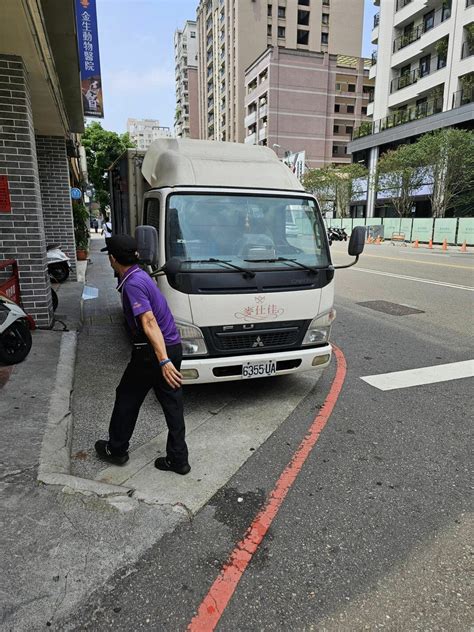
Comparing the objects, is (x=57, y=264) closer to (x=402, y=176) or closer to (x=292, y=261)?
(x=292, y=261)

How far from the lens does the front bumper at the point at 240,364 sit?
409 cm

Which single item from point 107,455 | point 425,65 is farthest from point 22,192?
point 425,65

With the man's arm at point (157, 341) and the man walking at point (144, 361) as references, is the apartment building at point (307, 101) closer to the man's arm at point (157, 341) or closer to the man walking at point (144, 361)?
the man walking at point (144, 361)

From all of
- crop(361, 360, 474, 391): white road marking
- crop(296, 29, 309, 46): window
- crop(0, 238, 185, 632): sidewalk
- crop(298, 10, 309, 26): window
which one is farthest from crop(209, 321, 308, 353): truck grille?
crop(298, 10, 309, 26): window

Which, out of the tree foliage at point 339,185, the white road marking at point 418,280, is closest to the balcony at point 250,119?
the tree foliage at point 339,185

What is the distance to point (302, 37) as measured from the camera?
71.9m

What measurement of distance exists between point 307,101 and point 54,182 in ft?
198

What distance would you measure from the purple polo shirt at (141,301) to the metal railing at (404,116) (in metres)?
Result: 36.8

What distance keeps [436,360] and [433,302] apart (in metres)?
4.27

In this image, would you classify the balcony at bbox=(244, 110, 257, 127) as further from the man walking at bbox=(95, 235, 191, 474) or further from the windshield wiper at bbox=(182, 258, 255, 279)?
the man walking at bbox=(95, 235, 191, 474)

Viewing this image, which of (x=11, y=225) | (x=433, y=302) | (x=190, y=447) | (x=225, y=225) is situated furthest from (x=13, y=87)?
(x=433, y=302)

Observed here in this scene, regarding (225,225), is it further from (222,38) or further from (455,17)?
(222,38)

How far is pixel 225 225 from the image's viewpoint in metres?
4.55

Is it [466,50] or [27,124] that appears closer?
[27,124]
